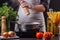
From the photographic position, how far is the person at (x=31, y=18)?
1.57 metres

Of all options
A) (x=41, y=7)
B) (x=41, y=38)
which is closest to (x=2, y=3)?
(x=41, y=7)

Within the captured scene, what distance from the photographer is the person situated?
1.57m

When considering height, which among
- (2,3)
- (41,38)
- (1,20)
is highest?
(2,3)

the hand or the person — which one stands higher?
the hand

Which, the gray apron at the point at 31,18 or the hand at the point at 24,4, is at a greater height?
the hand at the point at 24,4

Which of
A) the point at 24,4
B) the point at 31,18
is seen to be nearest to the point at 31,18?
the point at 31,18

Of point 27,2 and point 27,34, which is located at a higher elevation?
point 27,2

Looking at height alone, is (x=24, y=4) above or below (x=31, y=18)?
above

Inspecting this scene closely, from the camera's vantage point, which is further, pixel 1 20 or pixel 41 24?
pixel 41 24

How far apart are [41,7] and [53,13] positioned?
13cm

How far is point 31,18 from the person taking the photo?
1.58 m

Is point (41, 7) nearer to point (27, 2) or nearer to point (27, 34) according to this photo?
point (27, 2)

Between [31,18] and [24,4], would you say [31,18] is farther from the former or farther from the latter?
[24,4]

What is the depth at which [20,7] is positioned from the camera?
157 centimetres
